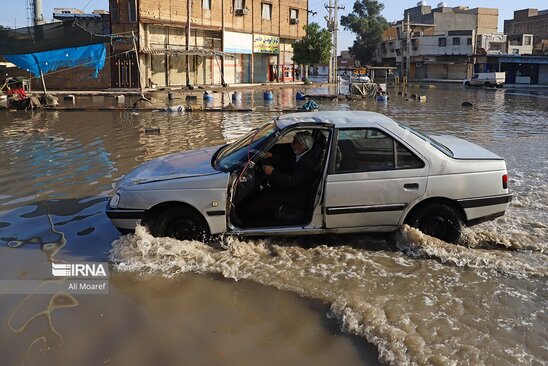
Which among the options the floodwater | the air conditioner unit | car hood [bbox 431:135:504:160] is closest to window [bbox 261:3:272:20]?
the air conditioner unit

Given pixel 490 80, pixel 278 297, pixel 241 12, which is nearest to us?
pixel 278 297

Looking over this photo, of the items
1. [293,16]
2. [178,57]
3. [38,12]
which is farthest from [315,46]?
[38,12]

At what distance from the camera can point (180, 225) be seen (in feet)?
18.7

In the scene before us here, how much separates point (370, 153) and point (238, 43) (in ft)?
151

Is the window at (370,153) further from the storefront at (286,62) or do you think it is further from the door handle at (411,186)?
the storefront at (286,62)

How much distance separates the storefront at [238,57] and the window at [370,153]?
142 feet

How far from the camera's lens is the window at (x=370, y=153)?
5.75 meters

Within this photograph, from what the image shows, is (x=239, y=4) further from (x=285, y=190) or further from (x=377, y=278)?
(x=377, y=278)

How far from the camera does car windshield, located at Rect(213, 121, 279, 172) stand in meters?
5.86

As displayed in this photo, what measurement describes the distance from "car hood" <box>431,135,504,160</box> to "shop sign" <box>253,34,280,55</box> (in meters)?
47.2

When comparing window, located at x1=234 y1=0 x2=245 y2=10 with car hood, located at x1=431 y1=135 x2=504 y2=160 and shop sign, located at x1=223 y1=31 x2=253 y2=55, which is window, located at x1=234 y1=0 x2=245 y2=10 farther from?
car hood, located at x1=431 y1=135 x2=504 y2=160

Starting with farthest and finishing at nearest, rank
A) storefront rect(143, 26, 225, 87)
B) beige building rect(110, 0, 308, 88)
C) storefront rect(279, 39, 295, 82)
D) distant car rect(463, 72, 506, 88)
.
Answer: distant car rect(463, 72, 506, 88) → storefront rect(279, 39, 295, 82) → storefront rect(143, 26, 225, 87) → beige building rect(110, 0, 308, 88)

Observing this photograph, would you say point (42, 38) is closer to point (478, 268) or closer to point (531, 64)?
point (478, 268)

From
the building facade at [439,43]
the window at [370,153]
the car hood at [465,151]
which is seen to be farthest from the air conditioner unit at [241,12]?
the window at [370,153]
